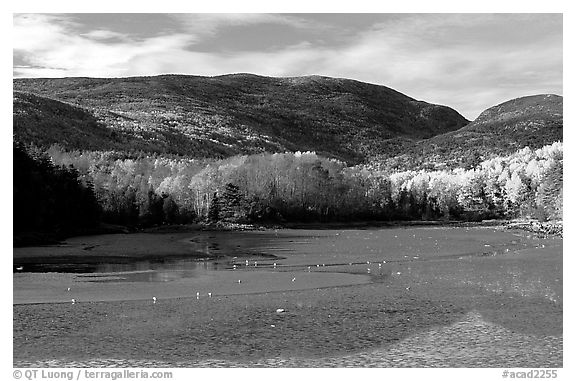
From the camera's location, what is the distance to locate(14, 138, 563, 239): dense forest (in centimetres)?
7069

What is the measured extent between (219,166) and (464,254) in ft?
213

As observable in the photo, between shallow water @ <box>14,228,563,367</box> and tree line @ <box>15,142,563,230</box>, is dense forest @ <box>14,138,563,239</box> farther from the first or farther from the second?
shallow water @ <box>14,228,563,367</box>

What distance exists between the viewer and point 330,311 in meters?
23.2

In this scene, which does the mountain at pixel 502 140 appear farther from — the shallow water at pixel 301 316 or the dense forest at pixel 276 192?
the shallow water at pixel 301 316

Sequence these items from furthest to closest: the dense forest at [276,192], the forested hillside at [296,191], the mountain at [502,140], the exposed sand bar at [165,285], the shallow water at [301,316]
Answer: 1. the mountain at [502,140]
2. the forested hillside at [296,191]
3. the dense forest at [276,192]
4. the exposed sand bar at [165,285]
5. the shallow water at [301,316]

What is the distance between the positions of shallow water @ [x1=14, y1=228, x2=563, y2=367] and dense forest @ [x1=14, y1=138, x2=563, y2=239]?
33381 mm

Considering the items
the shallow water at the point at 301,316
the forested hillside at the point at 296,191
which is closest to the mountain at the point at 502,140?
the forested hillside at the point at 296,191

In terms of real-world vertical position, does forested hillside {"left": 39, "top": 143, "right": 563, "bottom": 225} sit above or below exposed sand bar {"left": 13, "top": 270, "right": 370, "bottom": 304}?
above

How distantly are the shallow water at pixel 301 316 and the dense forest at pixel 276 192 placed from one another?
110 feet

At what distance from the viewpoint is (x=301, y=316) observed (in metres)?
22.4

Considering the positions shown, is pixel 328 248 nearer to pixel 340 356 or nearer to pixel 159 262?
pixel 159 262

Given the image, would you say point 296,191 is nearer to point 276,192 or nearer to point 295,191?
point 295,191

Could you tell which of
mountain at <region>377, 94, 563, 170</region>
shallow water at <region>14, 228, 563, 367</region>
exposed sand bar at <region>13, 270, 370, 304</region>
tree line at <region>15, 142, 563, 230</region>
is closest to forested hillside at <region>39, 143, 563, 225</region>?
tree line at <region>15, 142, 563, 230</region>

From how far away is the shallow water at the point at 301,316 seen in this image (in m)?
17.9
